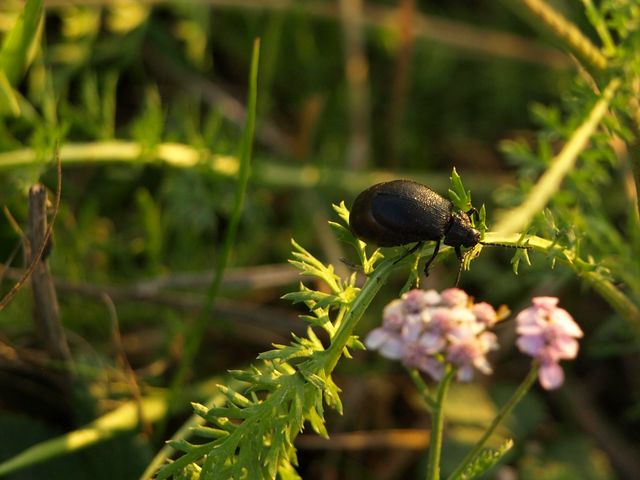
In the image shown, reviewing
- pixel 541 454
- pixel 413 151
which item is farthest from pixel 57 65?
pixel 541 454

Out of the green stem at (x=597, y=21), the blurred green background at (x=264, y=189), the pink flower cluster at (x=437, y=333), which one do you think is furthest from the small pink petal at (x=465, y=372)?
the green stem at (x=597, y=21)

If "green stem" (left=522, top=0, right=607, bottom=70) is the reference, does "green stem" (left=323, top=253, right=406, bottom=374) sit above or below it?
below

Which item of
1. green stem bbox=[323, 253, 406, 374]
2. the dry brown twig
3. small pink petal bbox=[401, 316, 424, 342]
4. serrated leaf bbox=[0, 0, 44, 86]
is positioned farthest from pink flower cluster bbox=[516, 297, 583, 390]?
serrated leaf bbox=[0, 0, 44, 86]

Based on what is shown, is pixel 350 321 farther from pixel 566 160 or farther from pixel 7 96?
pixel 7 96

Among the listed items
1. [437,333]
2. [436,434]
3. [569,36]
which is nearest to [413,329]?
[437,333]

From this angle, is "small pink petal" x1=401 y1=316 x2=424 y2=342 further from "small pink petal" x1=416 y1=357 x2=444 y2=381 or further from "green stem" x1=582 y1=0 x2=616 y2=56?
"green stem" x1=582 y1=0 x2=616 y2=56

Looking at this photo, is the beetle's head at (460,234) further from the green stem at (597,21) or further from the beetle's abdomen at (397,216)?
the green stem at (597,21)

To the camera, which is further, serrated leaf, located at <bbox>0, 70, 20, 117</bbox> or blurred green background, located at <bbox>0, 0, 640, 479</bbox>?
blurred green background, located at <bbox>0, 0, 640, 479</bbox>
